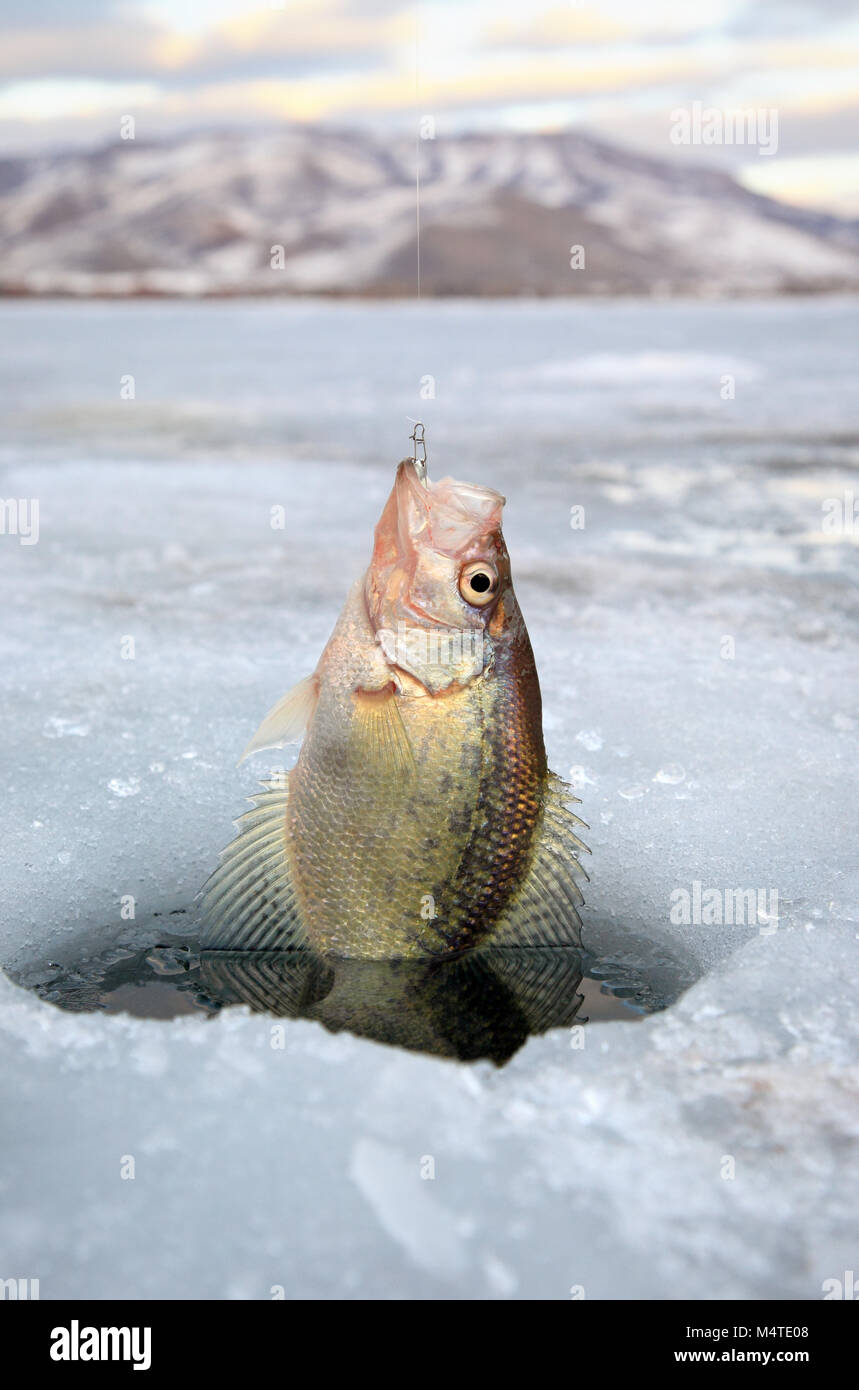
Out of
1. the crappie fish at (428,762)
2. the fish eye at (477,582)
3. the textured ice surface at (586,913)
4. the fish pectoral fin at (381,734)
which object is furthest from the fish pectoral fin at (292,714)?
the textured ice surface at (586,913)

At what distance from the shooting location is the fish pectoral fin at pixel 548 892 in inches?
99.0

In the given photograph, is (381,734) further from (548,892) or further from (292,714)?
(548,892)

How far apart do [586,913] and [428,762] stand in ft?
2.44

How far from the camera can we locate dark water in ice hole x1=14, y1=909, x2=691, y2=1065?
2.50 metres

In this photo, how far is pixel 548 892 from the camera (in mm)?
2521

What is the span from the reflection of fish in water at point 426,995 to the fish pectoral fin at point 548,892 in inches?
1.9

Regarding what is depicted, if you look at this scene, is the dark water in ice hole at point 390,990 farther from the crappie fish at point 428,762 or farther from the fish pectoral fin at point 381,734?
the fish pectoral fin at point 381,734

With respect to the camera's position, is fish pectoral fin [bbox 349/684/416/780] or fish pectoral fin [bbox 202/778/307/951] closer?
fish pectoral fin [bbox 349/684/416/780]

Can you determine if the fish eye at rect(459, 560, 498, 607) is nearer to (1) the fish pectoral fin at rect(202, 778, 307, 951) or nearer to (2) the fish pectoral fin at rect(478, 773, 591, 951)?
(2) the fish pectoral fin at rect(478, 773, 591, 951)

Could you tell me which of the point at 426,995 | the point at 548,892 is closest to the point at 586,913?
the point at 548,892

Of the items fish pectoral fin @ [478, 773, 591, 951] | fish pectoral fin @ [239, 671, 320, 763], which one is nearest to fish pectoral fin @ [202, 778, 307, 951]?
fish pectoral fin @ [239, 671, 320, 763]

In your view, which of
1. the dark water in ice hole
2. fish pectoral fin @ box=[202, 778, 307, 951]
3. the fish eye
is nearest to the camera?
the fish eye

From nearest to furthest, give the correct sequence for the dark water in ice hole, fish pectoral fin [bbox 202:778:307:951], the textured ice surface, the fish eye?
1. the textured ice surface
2. the fish eye
3. the dark water in ice hole
4. fish pectoral fin [bbox 202:778:307:951]

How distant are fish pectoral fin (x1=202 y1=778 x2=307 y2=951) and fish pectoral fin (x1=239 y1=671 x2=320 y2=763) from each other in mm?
148
